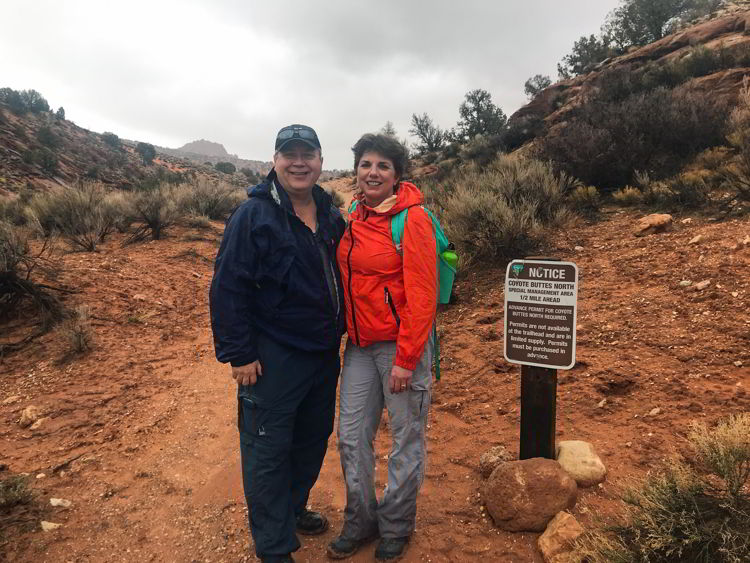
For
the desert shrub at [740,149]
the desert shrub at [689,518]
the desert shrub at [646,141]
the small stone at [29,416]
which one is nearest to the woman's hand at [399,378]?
the desert shrub at [689,518]

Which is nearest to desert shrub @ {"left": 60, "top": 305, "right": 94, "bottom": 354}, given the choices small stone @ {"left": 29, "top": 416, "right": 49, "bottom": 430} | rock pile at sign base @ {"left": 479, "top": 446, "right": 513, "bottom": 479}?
small stone @ {"left": 29, "top": 416, "right": 49, "bottom": 430}

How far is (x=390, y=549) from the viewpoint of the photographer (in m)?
2.32

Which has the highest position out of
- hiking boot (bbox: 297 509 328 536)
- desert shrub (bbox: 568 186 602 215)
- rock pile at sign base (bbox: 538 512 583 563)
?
desert shrub (bbox: 568 186 602 215)

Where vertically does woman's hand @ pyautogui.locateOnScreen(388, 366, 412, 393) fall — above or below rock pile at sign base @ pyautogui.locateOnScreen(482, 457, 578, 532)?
above

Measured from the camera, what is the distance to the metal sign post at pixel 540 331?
90.7 inches

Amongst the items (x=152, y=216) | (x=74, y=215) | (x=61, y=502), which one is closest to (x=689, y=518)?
(x=61, y=502)

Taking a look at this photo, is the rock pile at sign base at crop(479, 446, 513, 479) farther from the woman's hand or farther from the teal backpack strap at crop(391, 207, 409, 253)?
the teal backpack strap at crop(391, 207, 409, 253)

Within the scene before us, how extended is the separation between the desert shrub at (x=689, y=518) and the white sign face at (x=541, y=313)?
651 mm

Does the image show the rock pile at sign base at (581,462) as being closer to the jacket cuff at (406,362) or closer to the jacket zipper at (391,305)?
the jacket cuff at (406,362)

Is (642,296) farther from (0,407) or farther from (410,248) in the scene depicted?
(0,407)

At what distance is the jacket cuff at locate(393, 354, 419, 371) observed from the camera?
2.11 m

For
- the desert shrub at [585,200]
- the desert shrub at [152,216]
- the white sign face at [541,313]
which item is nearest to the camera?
the white sign face at [541,313]

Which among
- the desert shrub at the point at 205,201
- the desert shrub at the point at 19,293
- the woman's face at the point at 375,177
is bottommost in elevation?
the desert shrub at the point at 19,293

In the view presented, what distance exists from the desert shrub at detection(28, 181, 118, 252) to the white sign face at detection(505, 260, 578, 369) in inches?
357
